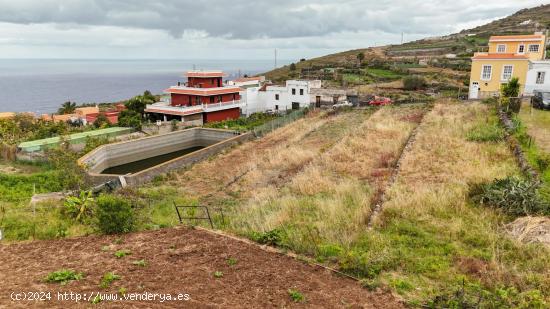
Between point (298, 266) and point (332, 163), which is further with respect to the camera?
point (332, 163)

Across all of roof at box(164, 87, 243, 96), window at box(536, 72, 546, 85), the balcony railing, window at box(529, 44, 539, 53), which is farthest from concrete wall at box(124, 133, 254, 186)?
window at box(529, 44, 539, 53)

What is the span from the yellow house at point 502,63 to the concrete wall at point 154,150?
21794 millimetres

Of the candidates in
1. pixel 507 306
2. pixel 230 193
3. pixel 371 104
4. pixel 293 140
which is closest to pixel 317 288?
pixel 507 306

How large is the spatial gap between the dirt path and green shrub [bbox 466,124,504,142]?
1591 cm

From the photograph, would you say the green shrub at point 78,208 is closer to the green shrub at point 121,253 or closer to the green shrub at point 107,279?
the green shrub at point 121,253

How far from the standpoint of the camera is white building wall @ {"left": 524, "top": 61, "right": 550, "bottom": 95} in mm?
31375

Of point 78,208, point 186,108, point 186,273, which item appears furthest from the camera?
point 186,108

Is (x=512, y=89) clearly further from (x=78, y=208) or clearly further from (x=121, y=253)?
(x=121, y=253)

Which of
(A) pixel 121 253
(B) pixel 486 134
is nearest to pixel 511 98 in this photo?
(B) pixel 486 134

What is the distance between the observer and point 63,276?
7.30 meters

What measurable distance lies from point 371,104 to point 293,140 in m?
14.9

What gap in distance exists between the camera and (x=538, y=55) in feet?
125

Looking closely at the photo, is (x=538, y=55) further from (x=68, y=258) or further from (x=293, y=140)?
(x=68, y=258)

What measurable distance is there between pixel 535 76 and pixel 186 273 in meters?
35.0
